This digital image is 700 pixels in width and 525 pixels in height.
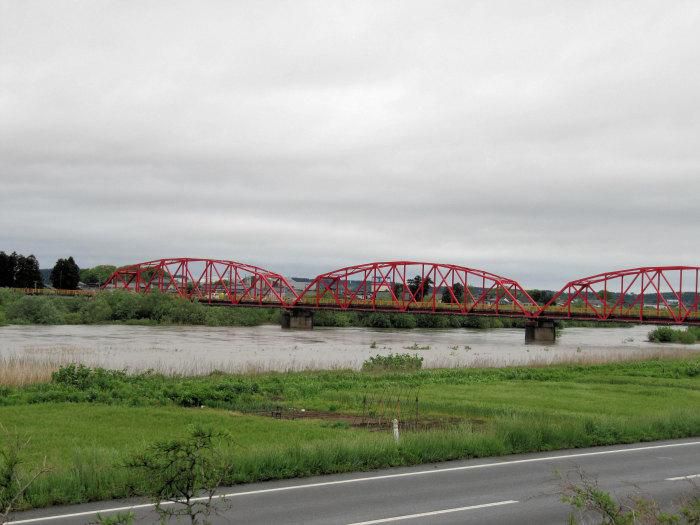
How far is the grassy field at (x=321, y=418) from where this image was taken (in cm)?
1462

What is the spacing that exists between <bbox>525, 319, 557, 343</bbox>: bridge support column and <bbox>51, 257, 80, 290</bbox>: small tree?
329 ft

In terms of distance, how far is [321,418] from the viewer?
22.5 meters

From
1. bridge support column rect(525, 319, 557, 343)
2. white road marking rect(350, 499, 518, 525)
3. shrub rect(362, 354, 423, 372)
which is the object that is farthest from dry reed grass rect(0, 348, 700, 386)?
bridge support column rect(525, 319, 557, 343)

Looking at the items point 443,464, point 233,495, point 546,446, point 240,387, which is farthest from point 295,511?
point 240,387

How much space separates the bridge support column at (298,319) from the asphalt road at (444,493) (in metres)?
88.7

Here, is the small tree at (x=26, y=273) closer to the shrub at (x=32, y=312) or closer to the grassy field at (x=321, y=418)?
the shrub at (x=32, y=312)

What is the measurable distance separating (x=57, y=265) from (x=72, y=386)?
5478 inches

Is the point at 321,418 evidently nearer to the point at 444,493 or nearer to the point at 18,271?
the point at 444,493

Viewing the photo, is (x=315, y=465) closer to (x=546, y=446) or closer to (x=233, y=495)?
(x=233, y=495)

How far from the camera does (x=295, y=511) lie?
11.9 m

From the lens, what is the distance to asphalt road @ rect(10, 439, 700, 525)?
11539 millimetres

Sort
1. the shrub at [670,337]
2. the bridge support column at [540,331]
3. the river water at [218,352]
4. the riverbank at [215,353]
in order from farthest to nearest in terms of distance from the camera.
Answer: the shrub at [670,337] < the bridge support column at [540,331] < the river water at [218,352] < the riverbank at [215,353]

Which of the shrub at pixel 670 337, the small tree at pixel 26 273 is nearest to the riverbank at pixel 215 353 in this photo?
the shrub at pixel 670 337

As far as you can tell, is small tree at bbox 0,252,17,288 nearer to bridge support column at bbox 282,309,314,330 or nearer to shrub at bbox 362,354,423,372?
bridge support column at bbox 282,309,314,330
